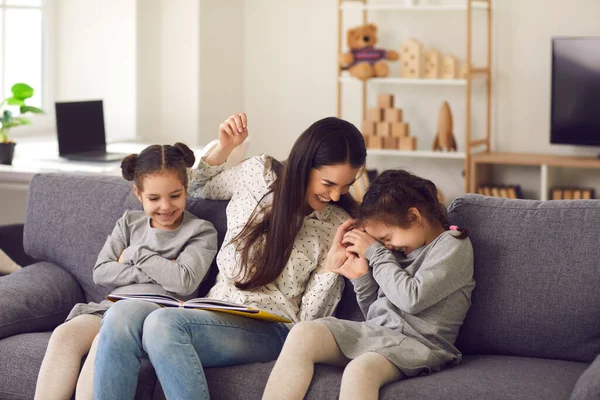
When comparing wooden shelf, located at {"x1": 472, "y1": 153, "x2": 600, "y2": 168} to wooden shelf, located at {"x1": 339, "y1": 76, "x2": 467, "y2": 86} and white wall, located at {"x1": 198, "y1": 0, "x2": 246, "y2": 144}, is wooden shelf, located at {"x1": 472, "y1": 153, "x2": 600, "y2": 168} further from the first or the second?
white wall, located at {"x1": 198, "y1": 0, "x2": 246, "y2": 144}

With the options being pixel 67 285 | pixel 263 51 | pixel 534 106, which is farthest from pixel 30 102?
pixel 534 106

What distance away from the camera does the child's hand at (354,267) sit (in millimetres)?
2305

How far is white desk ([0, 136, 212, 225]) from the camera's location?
3783 millimetres

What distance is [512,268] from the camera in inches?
91.9

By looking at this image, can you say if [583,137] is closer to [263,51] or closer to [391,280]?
[263,51]

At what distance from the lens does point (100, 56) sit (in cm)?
499

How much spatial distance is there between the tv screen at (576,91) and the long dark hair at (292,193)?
8.94ft

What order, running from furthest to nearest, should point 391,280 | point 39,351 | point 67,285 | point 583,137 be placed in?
point 583,137, point 67,285, point 39,351, point 391,280

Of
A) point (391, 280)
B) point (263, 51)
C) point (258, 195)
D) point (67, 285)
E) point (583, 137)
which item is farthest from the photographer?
point (263, 51)

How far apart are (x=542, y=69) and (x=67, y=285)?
10.2 ft

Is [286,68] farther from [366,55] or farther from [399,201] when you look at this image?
[399,201]

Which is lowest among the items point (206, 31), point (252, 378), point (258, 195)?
point (252, 378)

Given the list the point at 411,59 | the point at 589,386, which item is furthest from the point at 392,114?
the point at 589,386

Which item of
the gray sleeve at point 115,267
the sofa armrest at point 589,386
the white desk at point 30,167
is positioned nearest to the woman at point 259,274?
the gray sleeve at point 115,267
